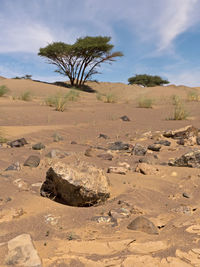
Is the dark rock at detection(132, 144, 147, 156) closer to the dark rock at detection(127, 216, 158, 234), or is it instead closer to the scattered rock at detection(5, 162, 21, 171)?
the scattered rock at detection(5, 162, 21, 171)

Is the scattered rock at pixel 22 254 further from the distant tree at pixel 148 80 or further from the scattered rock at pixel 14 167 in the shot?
the distant tree at pixel 148 80

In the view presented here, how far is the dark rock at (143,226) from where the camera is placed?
6.64 feet

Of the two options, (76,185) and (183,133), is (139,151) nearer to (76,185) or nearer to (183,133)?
(183,133)

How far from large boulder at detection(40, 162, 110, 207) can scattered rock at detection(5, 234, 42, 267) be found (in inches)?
35.0

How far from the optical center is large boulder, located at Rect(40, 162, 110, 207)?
102 inches

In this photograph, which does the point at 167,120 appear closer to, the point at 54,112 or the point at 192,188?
the point at 54,112

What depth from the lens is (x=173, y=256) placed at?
1624 mm

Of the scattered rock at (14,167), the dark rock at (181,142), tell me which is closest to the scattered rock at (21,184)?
the scattered rock at (14,167)

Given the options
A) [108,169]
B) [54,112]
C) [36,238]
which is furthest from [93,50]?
[36,238]

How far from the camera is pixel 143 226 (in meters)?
2.06

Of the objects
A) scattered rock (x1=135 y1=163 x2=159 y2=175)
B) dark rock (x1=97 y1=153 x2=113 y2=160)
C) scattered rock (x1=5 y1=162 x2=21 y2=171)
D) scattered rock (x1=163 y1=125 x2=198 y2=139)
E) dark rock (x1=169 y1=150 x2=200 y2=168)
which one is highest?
scattered rock (x1=163 y1=125 x2=198 y2=139)

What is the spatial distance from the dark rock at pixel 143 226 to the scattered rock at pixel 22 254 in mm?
798

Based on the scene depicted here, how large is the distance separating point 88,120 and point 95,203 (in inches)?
255

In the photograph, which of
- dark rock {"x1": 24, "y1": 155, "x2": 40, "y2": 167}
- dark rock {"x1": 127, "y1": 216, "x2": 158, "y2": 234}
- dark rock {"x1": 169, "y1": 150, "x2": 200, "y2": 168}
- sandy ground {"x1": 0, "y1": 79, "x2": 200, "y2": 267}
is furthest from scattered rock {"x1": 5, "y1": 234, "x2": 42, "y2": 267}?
dark rock {"x1": 169, "y1": 150, "x2": 200, "y2": 168}
